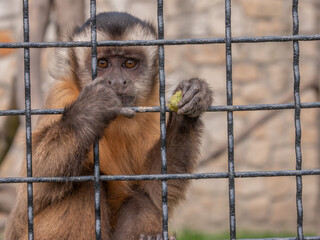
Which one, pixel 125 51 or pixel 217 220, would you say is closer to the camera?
pixel 125 51

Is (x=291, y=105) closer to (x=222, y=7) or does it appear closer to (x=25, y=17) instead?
(x=25, y=17)

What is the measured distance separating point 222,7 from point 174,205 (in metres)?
5.49

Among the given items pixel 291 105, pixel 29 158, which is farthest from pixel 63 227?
pixel 291 105

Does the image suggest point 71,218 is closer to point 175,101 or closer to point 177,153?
point 177,153

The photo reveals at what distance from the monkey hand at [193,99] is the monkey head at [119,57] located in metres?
0.61

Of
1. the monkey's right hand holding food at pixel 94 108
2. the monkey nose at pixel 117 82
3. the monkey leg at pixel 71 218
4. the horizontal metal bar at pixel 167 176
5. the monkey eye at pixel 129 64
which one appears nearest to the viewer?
the horizontal metal bar at pixel 167 176

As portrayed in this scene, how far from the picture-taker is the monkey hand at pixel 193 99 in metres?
3.27

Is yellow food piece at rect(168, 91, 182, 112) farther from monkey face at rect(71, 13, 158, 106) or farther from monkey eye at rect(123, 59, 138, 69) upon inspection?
monkey eye at rect(123, 59, 138, 69)

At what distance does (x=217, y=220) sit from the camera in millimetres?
9570

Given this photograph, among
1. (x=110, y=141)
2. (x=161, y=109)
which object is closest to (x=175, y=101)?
(x=161, y=109)

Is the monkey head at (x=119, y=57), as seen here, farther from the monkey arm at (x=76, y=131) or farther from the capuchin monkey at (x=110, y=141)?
the monkey arm at (x=76, y=131)

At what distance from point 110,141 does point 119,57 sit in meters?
0.56

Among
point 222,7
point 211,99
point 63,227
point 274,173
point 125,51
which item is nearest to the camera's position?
point 274,173

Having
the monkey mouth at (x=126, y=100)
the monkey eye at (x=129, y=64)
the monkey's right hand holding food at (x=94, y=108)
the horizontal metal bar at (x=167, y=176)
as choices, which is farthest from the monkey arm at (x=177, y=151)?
the horizontal metal bar at (x=167, y=176)
